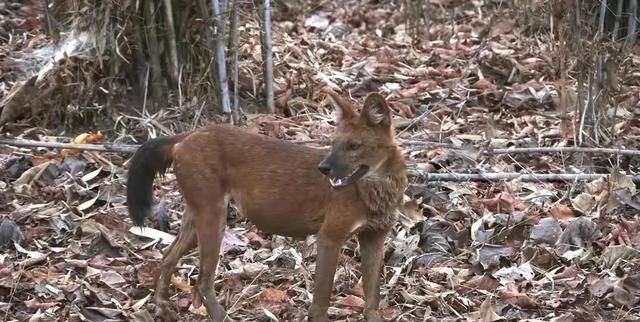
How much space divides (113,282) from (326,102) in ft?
11.1

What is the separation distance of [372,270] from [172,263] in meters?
1.11

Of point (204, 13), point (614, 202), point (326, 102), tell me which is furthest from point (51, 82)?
point (614, 202)

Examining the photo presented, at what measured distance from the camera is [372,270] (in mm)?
5695

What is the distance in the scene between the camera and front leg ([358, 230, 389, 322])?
5695 mm

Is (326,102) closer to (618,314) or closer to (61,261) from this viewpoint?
(61,261)

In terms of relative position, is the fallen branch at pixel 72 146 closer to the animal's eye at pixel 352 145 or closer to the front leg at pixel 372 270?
the front leg at pixel 372 270

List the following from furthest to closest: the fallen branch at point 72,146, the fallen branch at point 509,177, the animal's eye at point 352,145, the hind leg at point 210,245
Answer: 1. the fallen branch at point 72,146
2. the fallen branch at point 509,177
3. the hind leg at point 210,245
4. the animal's eye at point 352,145

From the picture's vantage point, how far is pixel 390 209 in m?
5.55

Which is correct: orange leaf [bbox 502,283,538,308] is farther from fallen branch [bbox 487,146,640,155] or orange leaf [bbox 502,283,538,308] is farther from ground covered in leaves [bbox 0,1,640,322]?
fallen branch [bbox 487,146,640,155]

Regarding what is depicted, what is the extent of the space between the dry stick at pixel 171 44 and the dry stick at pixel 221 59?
330 millimetres

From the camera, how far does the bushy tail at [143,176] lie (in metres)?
5.79

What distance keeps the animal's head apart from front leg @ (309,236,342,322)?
1.04ft

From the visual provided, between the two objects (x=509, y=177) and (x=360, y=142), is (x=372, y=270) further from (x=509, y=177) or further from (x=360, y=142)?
(x=509, y=177)

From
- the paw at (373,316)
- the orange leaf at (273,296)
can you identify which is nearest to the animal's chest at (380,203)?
the paw at (373,316)
